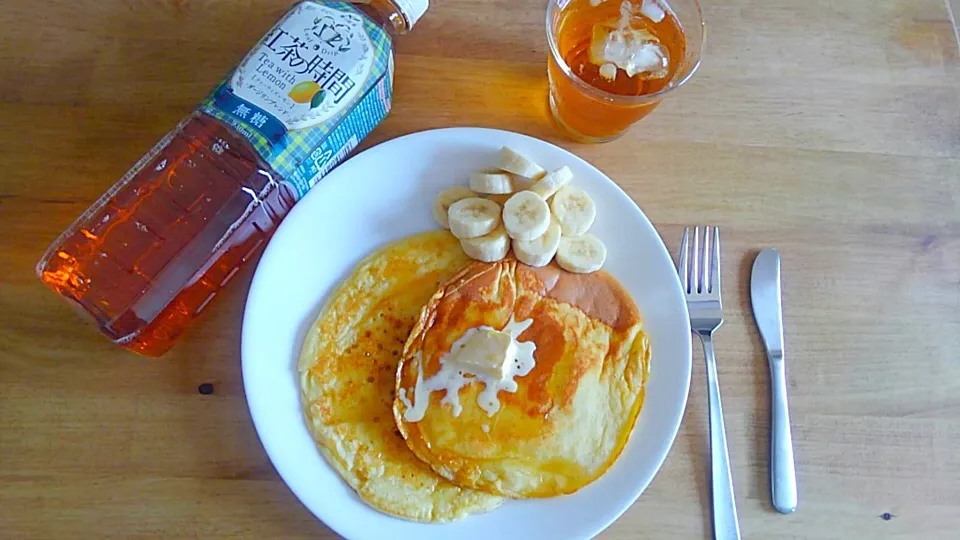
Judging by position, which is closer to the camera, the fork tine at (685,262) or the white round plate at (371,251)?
the white round plate at (371,251)

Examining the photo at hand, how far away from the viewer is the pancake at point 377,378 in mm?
1332

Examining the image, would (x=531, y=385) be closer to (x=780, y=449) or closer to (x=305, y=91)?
(x=780, y=449)

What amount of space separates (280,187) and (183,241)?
0.69 feet

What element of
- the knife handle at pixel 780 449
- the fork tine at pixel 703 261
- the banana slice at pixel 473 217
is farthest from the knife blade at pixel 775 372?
the banana slice at pixel 473 217

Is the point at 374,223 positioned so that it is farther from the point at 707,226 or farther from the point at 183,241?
the point at 707,226

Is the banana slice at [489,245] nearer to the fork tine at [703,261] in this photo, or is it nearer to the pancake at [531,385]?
the pancake at [531,385]

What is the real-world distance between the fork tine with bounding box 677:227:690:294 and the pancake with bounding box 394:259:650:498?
16cm

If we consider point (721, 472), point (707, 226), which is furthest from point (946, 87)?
point (721, 472)

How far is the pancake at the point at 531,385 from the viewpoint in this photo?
4.43ft

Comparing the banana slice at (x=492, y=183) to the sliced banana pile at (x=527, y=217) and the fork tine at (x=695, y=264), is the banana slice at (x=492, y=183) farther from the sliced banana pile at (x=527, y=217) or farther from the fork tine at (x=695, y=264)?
the fork tine at (x=695, y=264)

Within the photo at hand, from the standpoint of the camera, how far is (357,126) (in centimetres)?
145

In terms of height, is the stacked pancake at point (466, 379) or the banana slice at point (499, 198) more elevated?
the banana slice at point (499, 198)

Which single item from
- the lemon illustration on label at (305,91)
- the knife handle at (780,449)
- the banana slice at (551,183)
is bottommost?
the knife handle at (780,449)

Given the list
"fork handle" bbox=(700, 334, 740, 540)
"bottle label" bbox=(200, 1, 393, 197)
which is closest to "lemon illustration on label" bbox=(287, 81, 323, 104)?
"bottle label" bbox=(200, 1, 393, 197)
